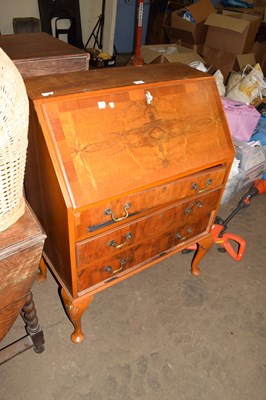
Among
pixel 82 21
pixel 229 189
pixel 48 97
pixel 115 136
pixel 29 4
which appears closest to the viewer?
pixel 48 97

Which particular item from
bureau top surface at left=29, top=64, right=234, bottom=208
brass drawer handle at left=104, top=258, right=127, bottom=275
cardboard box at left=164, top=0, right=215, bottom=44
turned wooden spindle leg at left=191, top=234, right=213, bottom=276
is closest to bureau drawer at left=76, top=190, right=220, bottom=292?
brass drawer handle at left=104, top=258, right=127, bottom=275

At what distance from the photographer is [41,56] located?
164 cm

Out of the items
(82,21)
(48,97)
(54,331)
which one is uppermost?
(48,97)

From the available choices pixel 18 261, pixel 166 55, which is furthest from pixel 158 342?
pixel 166 55

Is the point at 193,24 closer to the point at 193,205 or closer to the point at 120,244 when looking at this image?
the point at 193,205

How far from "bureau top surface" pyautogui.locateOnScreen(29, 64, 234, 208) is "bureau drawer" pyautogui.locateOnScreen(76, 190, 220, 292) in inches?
10.0

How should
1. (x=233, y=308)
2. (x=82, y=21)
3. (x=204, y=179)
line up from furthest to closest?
(x=82, y=21)
(x=233, y=308)
(x=204, y=179)

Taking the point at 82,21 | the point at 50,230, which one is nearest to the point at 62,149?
the point at 50,230

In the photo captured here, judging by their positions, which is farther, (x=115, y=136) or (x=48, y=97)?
(x=115, y=136)

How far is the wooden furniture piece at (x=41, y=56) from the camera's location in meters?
1.60

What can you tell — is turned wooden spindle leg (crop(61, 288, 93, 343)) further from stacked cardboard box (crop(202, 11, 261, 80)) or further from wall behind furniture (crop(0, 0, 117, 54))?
wall behind furniture (crop(0, 0, 117, 54))

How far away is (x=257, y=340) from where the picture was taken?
2.04m

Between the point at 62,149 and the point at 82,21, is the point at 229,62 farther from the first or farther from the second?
the point at 62,149

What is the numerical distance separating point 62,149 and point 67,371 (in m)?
1.32
